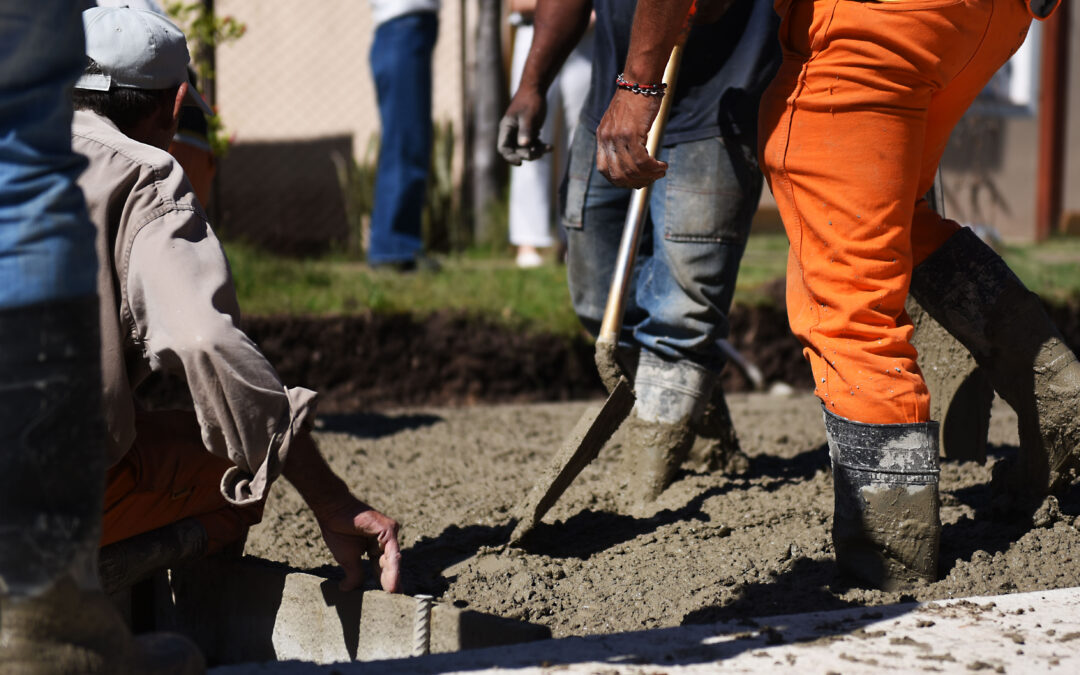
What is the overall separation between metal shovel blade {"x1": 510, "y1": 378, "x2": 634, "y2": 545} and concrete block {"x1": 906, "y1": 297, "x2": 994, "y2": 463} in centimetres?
91

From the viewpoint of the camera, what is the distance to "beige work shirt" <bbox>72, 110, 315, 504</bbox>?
1857mm

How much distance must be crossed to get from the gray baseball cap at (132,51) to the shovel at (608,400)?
99cm

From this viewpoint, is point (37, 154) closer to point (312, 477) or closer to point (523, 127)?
point (312, 477)

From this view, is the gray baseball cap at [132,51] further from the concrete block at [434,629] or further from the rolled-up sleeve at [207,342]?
the concrete block at [434,629]

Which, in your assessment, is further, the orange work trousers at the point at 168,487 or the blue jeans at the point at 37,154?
the orange work trousers at the point at 168,487

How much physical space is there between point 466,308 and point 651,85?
8.97 feet

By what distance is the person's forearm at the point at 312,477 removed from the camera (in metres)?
2.02

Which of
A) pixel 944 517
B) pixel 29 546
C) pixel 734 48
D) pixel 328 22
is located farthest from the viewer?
pixel 328 22

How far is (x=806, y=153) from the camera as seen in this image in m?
2.15

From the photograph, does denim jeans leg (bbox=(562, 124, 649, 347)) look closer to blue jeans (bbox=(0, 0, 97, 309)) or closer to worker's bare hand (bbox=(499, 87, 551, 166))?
worker's bare hand (bbox=(499, 87, 551, 166))

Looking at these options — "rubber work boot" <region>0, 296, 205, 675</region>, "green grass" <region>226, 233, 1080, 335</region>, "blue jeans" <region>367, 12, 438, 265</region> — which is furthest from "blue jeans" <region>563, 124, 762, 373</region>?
"blue jeans" <region>367, 12, 438, 265</region>

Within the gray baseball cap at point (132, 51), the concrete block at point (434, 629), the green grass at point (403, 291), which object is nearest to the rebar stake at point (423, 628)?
the concrete block at point (434, 629)

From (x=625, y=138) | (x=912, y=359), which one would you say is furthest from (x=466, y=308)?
(x=912, y=359)

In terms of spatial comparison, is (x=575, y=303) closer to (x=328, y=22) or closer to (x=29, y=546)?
(x=29, y=546)
